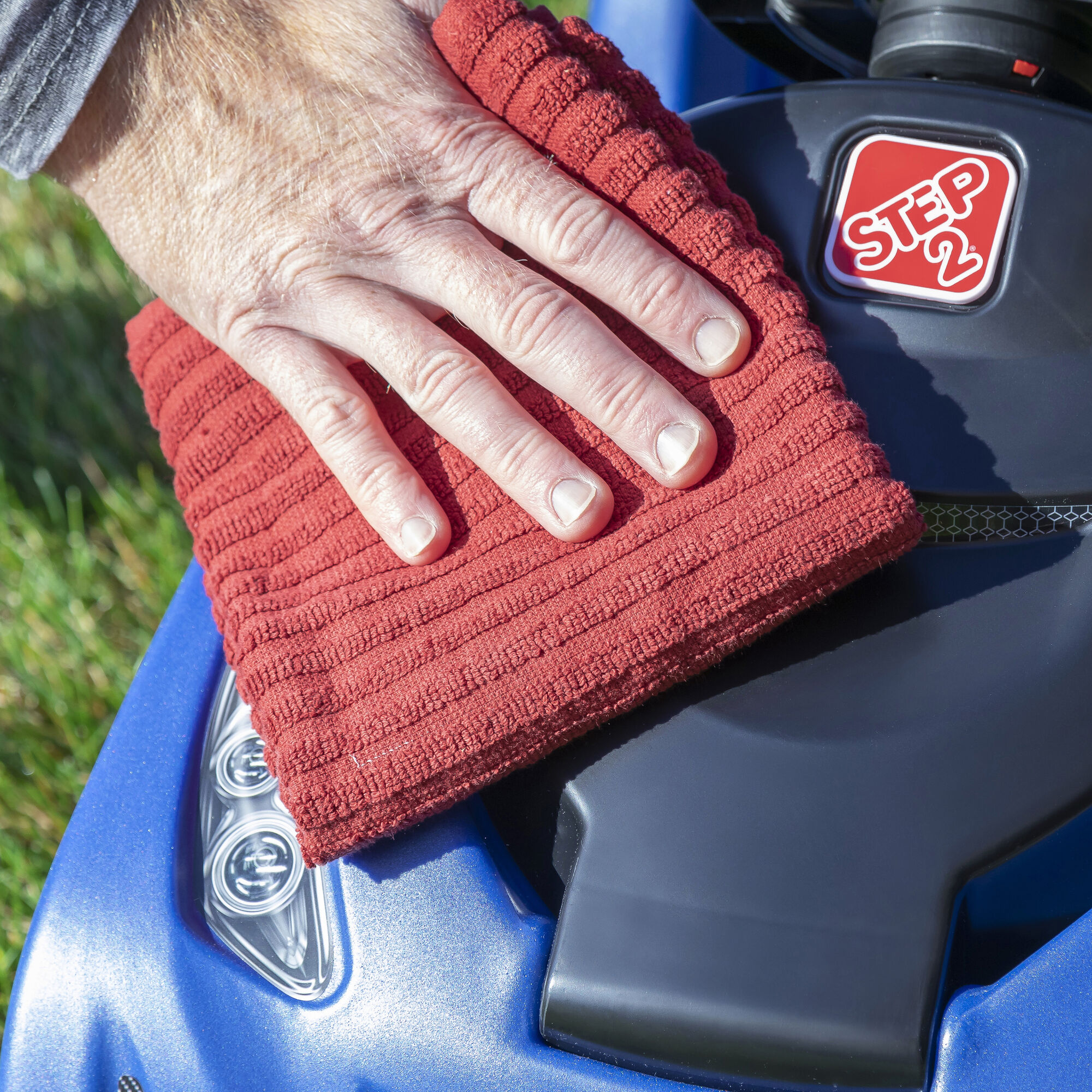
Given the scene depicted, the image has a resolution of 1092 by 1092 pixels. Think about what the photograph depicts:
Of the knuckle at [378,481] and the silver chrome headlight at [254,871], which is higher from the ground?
the knuckle at [378,481]

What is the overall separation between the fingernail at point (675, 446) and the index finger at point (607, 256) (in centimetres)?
6

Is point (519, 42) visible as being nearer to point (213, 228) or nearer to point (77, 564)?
point (213, 228)

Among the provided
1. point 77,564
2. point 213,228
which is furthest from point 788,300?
point 77,564

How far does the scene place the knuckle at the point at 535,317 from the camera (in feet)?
2.46

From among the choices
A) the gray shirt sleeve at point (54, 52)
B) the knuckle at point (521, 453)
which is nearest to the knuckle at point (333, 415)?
the knuckle at point (521, 453)

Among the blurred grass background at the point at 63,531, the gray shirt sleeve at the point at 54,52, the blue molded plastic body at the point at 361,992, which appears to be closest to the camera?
the blue molded plastic body at the point at 361,992

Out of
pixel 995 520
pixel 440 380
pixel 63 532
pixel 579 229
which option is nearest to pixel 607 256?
pixel 579 229

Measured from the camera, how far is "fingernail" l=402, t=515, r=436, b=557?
73cm

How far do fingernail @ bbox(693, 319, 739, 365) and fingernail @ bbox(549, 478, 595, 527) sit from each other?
12cm

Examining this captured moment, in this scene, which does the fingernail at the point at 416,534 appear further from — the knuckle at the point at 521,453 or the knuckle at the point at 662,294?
the knuckle at the point at 662,294

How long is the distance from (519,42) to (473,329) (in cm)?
21

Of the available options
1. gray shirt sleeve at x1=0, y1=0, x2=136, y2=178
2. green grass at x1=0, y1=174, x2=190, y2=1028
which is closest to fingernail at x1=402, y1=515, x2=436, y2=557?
gray shirt sleeve at x1=0, y1=0, x2=136, y2=178

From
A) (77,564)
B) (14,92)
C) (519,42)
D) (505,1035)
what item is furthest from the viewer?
Answer: (77,564)

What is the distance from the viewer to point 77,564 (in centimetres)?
146
